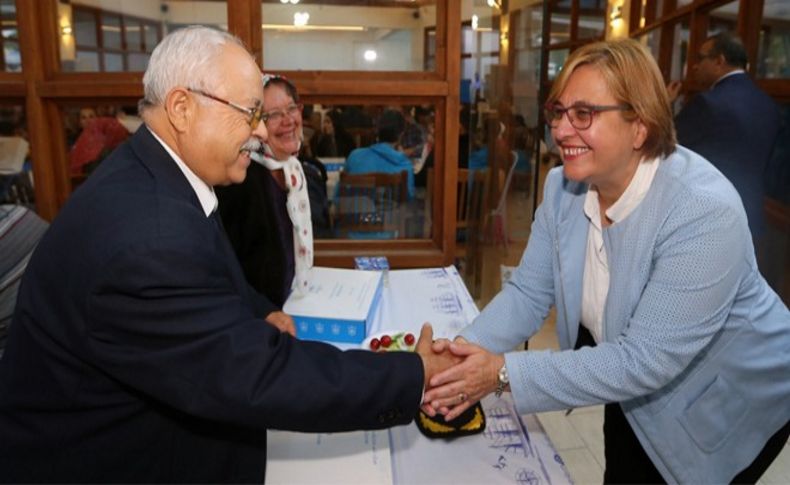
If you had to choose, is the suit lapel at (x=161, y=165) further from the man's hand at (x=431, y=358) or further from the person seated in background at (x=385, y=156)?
the person seated in background at (x=385, y=156)

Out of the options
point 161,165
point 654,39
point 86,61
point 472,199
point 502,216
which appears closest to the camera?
point 161,165

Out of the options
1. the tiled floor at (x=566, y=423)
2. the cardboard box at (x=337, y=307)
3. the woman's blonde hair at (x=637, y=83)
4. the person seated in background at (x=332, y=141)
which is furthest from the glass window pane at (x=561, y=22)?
the woman's blonde hair at (x=637, y=83)

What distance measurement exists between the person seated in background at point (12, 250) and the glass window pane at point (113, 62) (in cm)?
65

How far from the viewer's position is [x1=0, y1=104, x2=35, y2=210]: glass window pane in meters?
2.58

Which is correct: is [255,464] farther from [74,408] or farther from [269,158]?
[269,158]

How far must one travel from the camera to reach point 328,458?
127 centimetres

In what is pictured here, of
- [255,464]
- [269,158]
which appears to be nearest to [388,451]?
[255,464]

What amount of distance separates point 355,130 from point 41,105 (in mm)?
1226

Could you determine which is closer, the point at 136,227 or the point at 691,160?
the point at 136,227

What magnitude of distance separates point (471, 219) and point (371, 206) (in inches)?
27.7

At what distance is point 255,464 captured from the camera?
47.3 inches

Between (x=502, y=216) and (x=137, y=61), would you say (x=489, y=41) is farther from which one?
A: (x=137, y=61)

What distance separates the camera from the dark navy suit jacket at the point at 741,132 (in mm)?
3377

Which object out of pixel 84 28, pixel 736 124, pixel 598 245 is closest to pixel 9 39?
pixel 84 28
